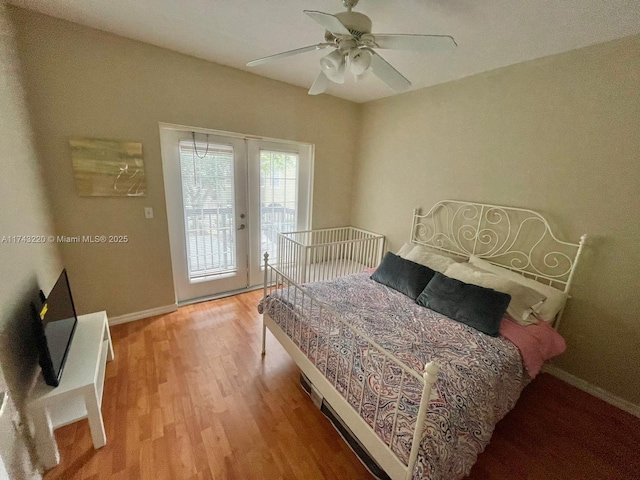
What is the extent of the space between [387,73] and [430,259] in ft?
5.35

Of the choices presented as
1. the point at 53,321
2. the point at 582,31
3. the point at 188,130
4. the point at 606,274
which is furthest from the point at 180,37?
the point at 606,274

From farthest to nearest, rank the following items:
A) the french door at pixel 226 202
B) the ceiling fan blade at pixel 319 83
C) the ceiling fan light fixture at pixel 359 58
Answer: the french door at pixel 226 202
the ceiling fan blade at pixel 319 83
the ceiling fan light fixture at pixel 359 58

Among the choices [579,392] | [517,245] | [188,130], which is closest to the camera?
[579,392]

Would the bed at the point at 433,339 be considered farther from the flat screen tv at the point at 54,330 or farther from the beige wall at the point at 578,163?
the flat screen tv at the point at 54,330

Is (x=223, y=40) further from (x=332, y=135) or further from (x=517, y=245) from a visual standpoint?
(x=517, y=245)

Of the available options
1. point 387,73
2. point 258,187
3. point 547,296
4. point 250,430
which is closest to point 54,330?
point 250,430

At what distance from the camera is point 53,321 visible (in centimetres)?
145

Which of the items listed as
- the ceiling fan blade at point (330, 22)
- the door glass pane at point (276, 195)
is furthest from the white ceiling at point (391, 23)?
the door glass pane at point (276, 195)

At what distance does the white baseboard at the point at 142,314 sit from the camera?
2.49 meters

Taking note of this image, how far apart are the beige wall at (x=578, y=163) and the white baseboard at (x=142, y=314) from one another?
10.7 feet

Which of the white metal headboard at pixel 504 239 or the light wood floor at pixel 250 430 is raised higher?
the white metal headboard at pixel 504 239

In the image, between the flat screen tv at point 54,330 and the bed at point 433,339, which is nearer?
the bed at point 433,339

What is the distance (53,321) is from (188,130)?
1.91 metres

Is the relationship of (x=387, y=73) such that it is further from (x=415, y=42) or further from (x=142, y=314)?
(x=142, y=314)
